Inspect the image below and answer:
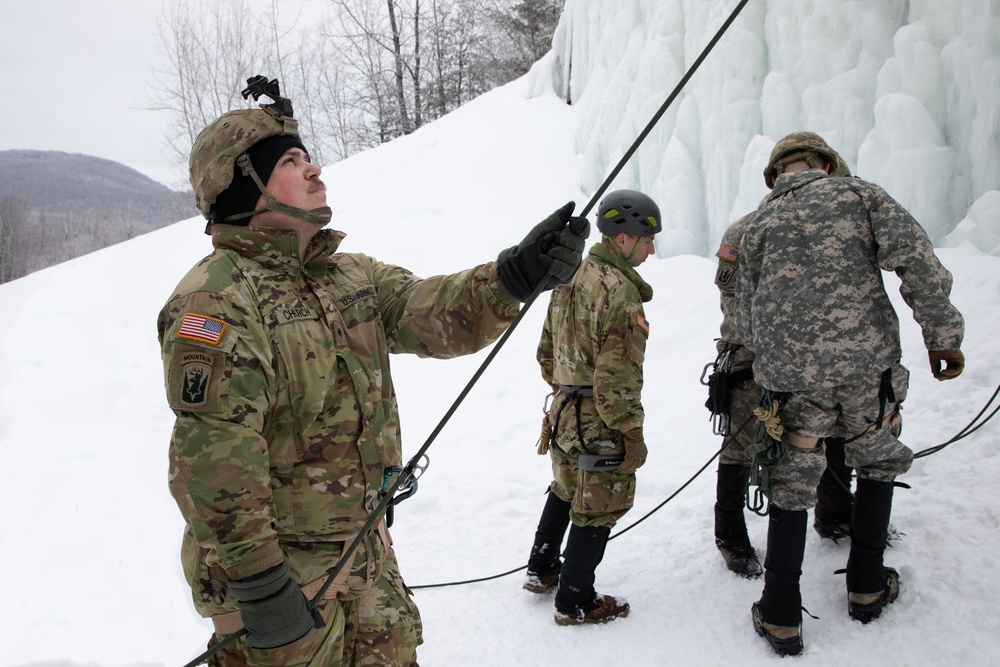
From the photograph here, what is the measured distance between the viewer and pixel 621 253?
2902 mm

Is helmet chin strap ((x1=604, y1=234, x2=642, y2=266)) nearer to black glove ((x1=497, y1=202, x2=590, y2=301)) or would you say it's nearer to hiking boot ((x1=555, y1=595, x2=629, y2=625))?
black glove ((x1=497, y1=202, x2=590, y2=301))

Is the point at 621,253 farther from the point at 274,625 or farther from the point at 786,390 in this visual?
the point at 274,625

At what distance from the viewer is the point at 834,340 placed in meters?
2.41

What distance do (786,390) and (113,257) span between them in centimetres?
1029

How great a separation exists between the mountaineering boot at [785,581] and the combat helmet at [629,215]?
1.28 metres

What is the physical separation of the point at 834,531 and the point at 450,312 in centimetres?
244

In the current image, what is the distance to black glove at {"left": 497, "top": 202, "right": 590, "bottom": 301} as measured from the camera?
5.58ft

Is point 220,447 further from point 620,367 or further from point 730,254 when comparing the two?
point 730,254

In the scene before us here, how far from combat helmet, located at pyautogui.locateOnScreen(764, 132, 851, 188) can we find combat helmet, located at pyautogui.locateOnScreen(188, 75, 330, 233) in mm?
2001

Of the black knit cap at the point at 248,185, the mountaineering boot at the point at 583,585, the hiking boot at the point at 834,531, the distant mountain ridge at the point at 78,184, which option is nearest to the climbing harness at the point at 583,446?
the mountaineering boot at the point at 583,585

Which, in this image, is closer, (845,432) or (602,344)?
(845,432)

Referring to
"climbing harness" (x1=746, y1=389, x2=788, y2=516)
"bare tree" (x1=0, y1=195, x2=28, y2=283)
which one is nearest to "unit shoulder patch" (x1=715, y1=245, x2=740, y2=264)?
"climbing harness" (x1=746, y1=389, x2=788, y2=516)

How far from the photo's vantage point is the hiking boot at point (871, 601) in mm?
2621

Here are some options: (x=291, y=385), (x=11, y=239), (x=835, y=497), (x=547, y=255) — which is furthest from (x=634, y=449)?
(x=11, y=239)
